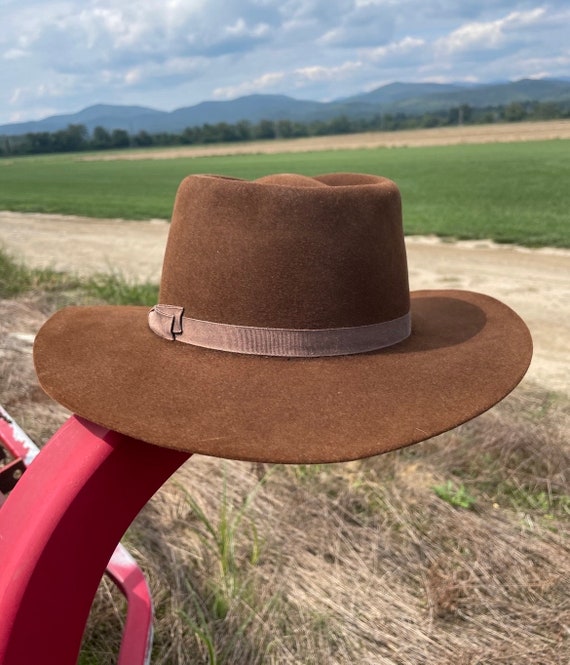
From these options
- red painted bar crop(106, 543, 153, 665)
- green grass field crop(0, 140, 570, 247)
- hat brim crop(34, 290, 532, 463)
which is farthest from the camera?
green grass field crop(0, 140, 570, 247)

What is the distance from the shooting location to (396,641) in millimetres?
2000

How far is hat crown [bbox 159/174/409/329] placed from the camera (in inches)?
43.5

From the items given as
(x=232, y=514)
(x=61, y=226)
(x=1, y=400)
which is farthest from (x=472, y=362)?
(x=61, y=226)

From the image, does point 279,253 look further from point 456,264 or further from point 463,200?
point 463,200

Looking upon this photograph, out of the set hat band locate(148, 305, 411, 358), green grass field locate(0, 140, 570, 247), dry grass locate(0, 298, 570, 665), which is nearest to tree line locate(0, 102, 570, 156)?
green grass field locate(0, 140, 570, 247)

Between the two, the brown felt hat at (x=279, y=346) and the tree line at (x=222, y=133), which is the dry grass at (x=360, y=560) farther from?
the tree line at (x=222, y=133)

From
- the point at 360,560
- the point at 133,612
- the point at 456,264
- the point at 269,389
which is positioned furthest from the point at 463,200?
the point at 269,389

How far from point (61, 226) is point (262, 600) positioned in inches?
540

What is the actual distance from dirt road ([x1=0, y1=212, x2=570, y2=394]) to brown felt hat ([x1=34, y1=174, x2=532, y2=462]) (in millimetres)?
3537

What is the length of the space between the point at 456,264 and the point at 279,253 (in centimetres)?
801

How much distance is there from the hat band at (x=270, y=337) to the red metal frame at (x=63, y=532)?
219mm

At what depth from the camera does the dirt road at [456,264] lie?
18.3 ft

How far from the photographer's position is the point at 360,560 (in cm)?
227

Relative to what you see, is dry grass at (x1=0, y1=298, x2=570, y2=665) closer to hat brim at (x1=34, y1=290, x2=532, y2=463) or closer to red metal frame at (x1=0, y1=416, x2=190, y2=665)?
red metal frame at (x1=0, y1=416, x2=190, y2=665)
